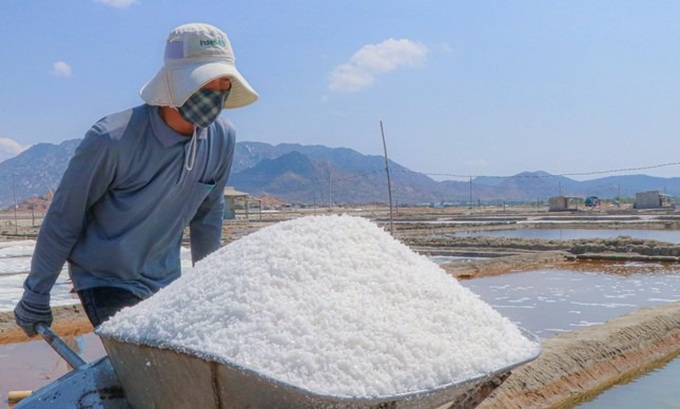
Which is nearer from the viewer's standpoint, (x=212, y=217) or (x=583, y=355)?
(x=212, y=217)

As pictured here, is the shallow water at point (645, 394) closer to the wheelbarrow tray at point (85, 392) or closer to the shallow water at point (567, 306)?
the shallow water at point (567, 306)

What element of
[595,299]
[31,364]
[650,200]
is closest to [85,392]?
[31,364]

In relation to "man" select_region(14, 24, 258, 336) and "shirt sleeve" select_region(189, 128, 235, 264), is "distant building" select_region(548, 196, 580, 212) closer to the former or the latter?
"shirt sleeve" select_region(189, 128, 235, 264)

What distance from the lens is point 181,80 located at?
1260 mm

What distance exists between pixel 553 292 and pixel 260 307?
7581 millimetres

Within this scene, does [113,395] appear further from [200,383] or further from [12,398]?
[12,398]

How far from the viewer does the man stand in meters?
1.28

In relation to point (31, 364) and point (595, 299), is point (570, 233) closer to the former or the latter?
point (595, 299)

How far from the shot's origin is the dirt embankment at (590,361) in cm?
377

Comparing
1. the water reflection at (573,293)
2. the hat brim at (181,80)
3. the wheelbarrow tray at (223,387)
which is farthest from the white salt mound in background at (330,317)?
the water reflection at (573,293)

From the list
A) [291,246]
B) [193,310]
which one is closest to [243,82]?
[291,246]

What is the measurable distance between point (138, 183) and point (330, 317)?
0.49 metres

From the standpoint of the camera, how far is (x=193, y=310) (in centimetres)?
104

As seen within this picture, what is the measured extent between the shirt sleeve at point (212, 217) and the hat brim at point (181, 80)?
19 centimetres
